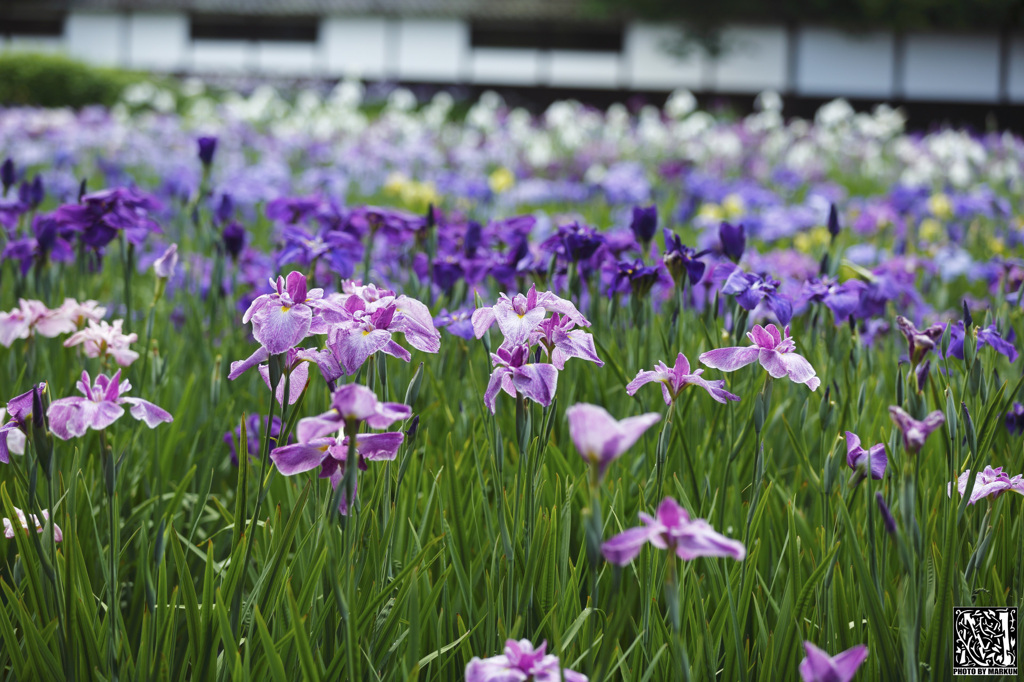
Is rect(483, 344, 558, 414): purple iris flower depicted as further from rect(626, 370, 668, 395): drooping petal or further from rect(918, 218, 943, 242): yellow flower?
rect(918, 218, 943, 242): yellow flower

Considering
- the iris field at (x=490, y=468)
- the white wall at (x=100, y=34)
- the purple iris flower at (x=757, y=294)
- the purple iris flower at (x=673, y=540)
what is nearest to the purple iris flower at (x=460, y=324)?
the iris field at (x=490, y=468)

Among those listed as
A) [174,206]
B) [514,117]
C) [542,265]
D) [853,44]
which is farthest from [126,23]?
[542,265]

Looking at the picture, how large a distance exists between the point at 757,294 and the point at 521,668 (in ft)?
3.56

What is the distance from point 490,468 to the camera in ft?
6.08

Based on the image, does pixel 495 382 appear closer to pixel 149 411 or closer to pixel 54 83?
pixel 149 411

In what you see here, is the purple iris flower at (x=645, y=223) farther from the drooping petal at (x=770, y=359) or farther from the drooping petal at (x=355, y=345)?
the drooping petal at (x=355, y=345)

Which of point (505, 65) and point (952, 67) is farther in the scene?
point (505, 65)

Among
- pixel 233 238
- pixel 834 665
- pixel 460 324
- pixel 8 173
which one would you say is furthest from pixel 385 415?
pixel 8 173

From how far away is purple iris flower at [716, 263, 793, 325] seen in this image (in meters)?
1.73

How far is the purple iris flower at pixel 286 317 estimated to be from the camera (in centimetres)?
111

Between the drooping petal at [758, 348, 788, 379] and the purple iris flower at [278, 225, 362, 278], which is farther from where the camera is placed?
the purple iris flower at [278, 225, 362, 278]

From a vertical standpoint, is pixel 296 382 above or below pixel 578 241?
below

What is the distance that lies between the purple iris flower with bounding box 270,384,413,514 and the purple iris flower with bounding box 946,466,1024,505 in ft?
2.98

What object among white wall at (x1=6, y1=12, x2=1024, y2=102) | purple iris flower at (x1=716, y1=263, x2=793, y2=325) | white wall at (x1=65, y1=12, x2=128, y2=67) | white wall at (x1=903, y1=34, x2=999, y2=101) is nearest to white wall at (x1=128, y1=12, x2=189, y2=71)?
white wall at (x1=6, y1=12, x2=1024, y2=102)
